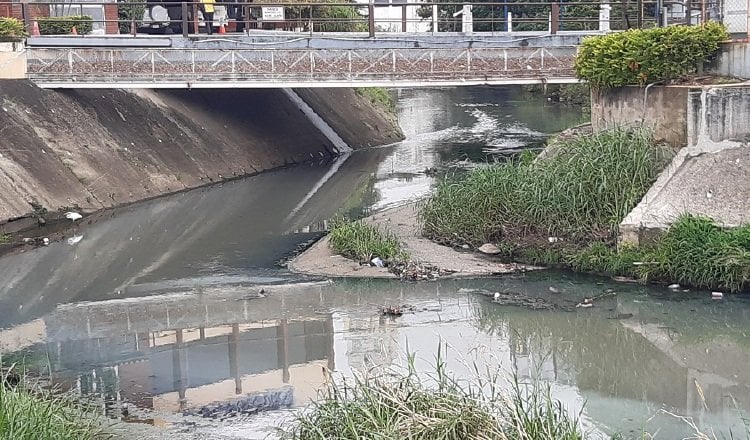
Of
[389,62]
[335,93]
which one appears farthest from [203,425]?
[335,93]

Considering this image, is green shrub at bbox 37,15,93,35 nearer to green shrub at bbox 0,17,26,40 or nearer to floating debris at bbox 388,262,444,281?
green shrub at bbox 0,17,26,40

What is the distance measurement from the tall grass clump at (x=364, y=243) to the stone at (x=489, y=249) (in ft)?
4.80

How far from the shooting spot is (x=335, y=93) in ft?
132

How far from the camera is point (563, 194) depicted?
753 inches

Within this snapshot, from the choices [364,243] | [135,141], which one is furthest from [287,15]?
[364,243]

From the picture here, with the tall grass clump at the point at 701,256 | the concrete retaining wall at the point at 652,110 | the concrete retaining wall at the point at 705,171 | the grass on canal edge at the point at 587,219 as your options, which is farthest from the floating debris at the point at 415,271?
the concrete retaining wall at the point at 652,110

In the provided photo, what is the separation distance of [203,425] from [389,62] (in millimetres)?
16341

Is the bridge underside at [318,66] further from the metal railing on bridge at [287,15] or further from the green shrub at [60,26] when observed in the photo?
the green shrub at [60,26]

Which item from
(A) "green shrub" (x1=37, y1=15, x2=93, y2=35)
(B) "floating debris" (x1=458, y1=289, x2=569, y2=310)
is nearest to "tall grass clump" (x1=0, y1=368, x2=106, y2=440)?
(B) "floating debris" (x1=458, y1=289, x2=569, y2=310)

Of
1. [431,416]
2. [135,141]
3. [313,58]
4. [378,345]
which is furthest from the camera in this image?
[135,141]

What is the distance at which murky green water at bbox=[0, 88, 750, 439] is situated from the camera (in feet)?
41.3

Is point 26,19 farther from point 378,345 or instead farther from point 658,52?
point 378,345

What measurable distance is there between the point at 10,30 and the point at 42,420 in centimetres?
2140

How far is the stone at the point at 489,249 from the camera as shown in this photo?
64.0 feet
